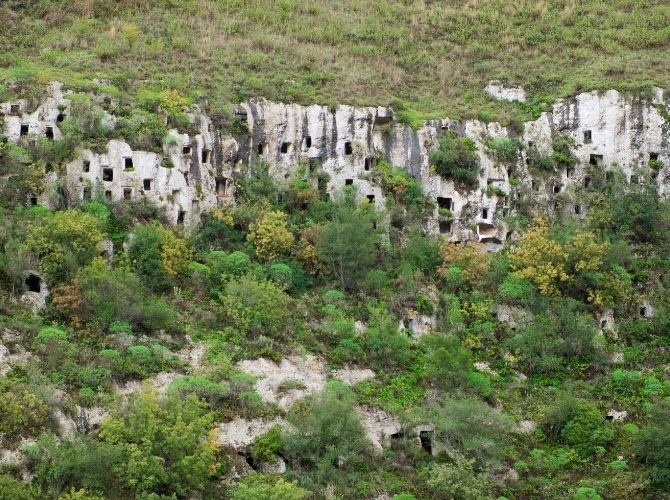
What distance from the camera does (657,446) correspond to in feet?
178

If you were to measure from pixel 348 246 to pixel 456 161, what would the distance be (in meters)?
10.5

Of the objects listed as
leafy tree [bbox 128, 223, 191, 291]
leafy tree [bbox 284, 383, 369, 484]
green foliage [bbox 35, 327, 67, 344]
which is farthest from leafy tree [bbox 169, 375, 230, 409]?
leafy tree [bbox 128, 223, 191, 291]

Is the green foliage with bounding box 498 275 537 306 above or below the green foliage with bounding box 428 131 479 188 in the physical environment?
below

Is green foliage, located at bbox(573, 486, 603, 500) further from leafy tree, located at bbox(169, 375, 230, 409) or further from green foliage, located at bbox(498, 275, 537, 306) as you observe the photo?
leafy tree, located at bbox(169, 375, 230, 409)

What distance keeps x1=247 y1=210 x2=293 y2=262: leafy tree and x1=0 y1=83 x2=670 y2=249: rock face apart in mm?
3542

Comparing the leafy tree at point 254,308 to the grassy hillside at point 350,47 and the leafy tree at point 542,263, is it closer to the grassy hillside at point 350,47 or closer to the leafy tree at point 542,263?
the leafy tree at point 542,263

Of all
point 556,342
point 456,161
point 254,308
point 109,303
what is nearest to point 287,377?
point 254,308

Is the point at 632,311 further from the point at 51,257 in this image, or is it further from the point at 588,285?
the point at 51,257

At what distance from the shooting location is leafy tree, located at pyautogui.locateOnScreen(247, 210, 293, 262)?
64438 mm

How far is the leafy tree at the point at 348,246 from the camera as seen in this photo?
64.0 metres

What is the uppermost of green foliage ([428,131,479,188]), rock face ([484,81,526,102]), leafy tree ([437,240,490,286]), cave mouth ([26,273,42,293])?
rock face ([484,81,526,102])

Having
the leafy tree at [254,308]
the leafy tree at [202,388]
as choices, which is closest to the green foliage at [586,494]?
the leafy tree at [202,388]

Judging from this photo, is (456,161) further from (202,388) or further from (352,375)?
(202,388)

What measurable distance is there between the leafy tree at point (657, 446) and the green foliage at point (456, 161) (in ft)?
64.2
